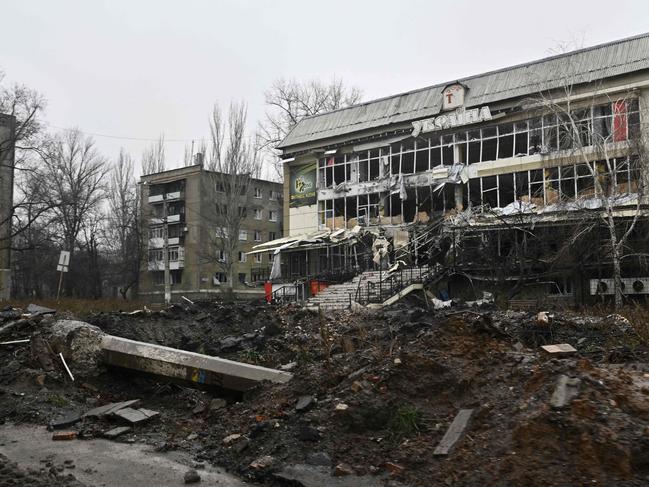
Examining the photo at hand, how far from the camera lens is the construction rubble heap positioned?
4.40m

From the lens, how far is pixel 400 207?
33500 mm

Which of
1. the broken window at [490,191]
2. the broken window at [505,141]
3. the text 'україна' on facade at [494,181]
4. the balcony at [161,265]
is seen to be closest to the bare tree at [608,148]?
the text 'україна' on facade at [494,181]

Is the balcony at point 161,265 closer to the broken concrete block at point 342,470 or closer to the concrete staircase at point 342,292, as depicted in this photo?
the concrete staircase at point 342,292

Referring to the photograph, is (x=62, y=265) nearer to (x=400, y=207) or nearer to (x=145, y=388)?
(x=145, y=388)

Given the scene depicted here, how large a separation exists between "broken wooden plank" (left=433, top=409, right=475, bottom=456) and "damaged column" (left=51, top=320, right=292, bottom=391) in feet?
9.00

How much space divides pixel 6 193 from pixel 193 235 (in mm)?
18202

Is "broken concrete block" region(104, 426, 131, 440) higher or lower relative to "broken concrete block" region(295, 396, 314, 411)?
lower

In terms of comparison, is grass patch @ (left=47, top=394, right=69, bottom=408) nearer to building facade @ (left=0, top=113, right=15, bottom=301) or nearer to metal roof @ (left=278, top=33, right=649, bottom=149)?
metal roof @ (left=278, top=33, right=649, bottom=149)

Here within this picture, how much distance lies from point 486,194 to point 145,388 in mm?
24709

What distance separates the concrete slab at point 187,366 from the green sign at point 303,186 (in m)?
29.0

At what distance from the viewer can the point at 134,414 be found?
24.0ft

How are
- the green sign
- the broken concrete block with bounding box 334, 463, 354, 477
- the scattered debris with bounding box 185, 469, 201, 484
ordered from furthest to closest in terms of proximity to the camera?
the green sign < the scattered debris with bounding box 185, 469, 201, 484 < the broken concrete block with bounding box 334, 463, 354, 477

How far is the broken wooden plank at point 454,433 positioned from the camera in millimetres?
4848

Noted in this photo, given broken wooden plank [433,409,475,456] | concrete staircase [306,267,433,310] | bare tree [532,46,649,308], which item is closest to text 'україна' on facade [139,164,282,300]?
concrete staircase [306,267,433,310]
